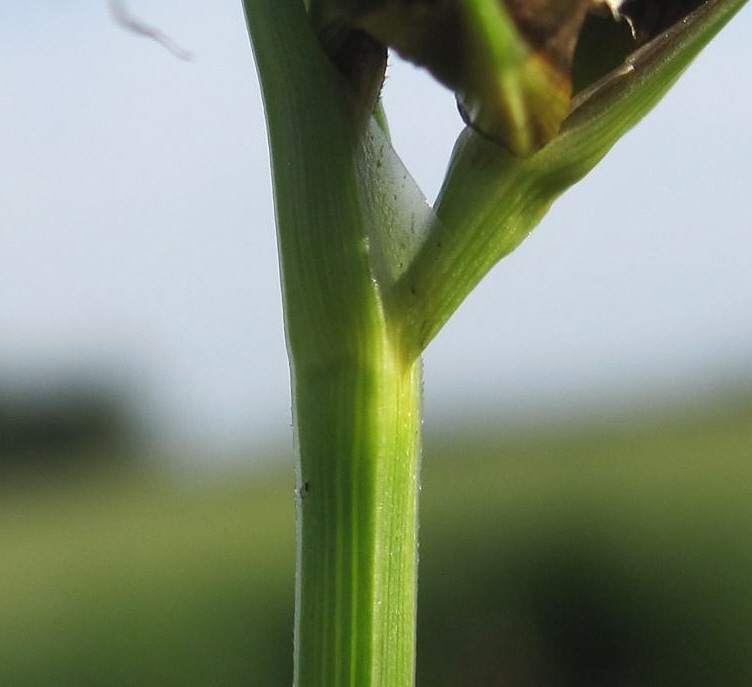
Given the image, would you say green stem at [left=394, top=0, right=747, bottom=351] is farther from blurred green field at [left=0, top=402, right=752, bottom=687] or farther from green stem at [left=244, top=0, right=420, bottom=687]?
blurred green field at [left=0, top=402, right=752, bottom=687]

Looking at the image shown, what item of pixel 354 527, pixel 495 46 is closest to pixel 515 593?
pixel 354 527

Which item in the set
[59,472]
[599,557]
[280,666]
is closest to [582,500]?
[599,557]

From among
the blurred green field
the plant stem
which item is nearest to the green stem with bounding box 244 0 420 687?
the plant stem

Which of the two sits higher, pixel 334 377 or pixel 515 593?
pixel 515 593

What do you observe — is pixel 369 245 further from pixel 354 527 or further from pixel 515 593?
pixel 515 593

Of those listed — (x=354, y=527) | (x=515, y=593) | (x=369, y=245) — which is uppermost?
(x=515, y=593)

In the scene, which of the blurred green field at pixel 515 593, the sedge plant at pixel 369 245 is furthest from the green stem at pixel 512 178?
the blurred green field at pixel 515 593

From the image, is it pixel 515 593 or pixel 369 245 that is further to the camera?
pixel 515 593

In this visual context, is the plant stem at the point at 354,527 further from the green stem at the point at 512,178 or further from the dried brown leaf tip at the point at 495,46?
the dried brown leaf tip at the point at 495,46
